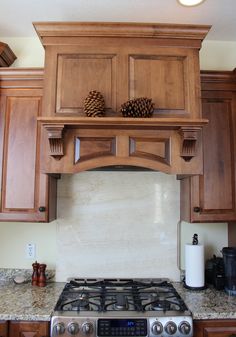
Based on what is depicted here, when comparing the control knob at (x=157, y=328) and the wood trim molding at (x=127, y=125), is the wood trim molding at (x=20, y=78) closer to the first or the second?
the wood trim molding at (x=127, y=125)

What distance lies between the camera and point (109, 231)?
2.22m

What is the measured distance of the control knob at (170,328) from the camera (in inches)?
62.0

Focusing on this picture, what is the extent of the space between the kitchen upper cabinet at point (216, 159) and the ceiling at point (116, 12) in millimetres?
428

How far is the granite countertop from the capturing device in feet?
5.32

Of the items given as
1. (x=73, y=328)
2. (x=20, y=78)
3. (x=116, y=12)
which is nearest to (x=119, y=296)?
(x=73, y=328)

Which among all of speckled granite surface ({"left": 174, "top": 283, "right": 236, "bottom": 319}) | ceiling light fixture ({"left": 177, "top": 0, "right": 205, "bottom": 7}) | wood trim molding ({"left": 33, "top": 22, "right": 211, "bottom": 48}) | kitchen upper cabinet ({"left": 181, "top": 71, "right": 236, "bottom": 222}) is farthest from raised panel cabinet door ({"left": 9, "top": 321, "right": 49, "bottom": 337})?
ceiling light fixture ({"left": 177, "top": 0, "right": 205, "bottom": 7})

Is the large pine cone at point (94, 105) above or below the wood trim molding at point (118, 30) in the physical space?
below

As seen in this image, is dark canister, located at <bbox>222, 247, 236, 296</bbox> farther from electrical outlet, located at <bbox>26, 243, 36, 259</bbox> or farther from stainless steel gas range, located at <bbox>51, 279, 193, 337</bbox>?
electrical outlet, located at <bbox>26, 243, 36, 259</bbox>

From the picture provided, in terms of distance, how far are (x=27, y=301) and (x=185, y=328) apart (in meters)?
0.97

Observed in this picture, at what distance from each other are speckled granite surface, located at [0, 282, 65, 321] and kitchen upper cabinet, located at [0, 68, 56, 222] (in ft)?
1.65

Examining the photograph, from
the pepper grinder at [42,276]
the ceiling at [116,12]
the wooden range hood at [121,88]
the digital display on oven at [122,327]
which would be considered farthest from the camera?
the pepper grinder at [42,276]

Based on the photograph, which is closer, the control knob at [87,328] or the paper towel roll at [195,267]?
the control knob at [87,328]

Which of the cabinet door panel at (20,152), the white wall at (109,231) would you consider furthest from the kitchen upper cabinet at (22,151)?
the white wall at (109,231)

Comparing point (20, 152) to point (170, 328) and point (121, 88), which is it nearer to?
point (121, 88)
